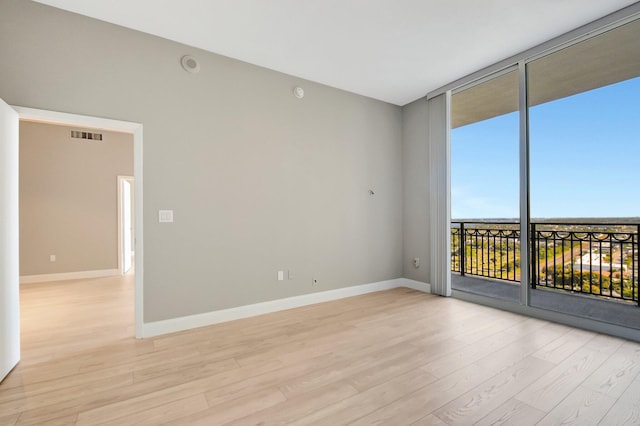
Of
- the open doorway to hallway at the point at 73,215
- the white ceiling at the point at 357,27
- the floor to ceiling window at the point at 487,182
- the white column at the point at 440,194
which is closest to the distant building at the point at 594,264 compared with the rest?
the floor to ceiling window at the point at 487,182

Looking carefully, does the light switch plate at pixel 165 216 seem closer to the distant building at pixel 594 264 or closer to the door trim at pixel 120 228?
the door trim at pixel 120 228

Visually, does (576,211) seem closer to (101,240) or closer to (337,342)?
(337,342)

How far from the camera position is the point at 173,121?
297 cm

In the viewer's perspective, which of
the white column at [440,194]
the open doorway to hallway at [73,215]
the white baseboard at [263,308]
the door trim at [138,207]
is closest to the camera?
the door trim at [138,207]

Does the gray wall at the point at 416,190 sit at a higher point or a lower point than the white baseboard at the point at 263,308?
higher

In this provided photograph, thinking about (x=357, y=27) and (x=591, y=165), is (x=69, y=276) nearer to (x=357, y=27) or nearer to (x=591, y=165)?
(x=357, y=27)

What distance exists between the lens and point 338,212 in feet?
13.7

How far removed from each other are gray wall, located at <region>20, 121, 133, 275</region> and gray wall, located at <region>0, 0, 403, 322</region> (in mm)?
4001

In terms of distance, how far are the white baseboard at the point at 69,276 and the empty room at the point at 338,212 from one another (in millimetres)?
320

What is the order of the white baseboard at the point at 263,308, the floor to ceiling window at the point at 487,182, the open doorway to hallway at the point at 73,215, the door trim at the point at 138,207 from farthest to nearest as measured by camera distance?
the open doorway to hallway at the point at 73,215 → the floor to ceiling window at the point at 487,182 → the white baseboard at the point at 263,308 → the door trim at the point at 138,207

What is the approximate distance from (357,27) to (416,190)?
2.67m

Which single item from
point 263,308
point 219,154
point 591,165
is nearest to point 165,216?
point 219,154

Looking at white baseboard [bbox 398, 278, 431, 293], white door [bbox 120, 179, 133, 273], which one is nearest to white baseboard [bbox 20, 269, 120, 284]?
white door [bbox 120, 179, 133, 273]

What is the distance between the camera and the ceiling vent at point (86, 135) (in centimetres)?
563
